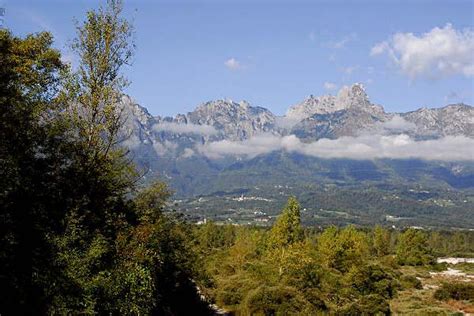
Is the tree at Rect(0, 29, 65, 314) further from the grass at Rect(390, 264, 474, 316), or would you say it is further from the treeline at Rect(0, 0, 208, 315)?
the grass at Rect(390, 264, 474, 316)

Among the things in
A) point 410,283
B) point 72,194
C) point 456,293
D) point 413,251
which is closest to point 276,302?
point 72,194

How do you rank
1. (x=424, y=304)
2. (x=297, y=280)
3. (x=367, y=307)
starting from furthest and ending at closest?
(x=424, y=304) → (x=367, y=307) → (x=297, y=280)

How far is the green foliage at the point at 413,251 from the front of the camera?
366ft

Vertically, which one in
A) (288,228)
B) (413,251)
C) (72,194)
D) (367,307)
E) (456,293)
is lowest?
(413,251)

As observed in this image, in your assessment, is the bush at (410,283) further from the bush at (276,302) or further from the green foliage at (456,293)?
the bush at (276,302)

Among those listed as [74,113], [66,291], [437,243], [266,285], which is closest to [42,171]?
[74,113]

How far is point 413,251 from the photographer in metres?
113

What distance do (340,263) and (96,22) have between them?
48.8m

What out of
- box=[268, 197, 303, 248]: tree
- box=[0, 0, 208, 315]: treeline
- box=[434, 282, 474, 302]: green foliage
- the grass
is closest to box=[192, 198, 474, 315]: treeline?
box=[268, 197, 303, 248]: tree

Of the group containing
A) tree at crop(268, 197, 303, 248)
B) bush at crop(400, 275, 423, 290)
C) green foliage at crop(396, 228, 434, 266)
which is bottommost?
green foliage at crop(396, 228, 434, 266)

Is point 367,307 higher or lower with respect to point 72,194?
lower

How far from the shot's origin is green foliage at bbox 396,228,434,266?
4387 inches

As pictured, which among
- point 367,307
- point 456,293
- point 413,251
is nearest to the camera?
point 367,307

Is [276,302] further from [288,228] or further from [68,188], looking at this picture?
[68,188]
